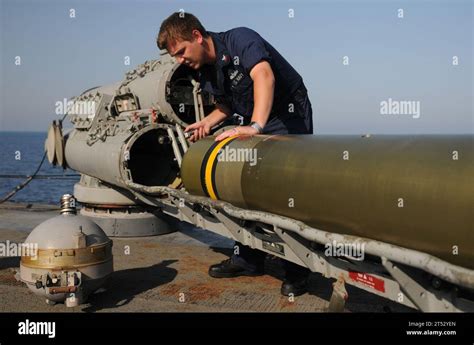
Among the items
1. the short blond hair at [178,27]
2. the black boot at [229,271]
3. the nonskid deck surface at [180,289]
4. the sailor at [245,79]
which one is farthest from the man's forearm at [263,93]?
the black boot at [229,271]

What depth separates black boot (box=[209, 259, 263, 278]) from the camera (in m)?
5.98

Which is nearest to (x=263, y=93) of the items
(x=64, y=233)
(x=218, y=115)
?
(x=218, y=115)

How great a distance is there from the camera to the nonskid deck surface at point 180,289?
485 centimetres

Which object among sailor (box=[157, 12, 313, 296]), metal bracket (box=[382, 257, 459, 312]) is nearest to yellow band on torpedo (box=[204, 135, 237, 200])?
sailor (box=[157, 12, 313, 296])

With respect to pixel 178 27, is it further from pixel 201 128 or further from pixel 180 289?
pixel 180 289

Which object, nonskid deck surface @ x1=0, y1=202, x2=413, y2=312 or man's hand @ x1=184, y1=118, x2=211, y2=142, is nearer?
nonskid deck surface @ x1=0, y1=202, x2=413, y2=312

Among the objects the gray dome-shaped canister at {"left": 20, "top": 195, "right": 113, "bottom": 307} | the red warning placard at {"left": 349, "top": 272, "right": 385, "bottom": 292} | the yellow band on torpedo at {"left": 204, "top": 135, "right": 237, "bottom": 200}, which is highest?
the yellow band on torpedo at {"left": 204, "top": 135, "right": 237, "bottom": 200}

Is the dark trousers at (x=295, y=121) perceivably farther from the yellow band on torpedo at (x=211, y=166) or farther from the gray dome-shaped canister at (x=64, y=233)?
the gray dome-shaped canister at (x=64, y=233)

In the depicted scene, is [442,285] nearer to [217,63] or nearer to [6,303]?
[217,63]

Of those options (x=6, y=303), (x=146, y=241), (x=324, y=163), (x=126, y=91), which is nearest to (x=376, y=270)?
(x=324, y=163)

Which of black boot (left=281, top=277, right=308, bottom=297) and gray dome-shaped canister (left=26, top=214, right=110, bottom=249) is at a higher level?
gray dome-shaped canister (left=26, top=214, right=110, bottom=249)

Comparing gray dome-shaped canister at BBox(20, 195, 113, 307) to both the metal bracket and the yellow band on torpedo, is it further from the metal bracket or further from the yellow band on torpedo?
the metal bracket

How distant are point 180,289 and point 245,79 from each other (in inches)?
90.6

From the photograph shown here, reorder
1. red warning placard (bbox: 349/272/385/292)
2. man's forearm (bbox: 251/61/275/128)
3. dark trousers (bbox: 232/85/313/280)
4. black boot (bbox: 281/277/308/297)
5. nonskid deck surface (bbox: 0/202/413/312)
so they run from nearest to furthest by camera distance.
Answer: red warning placard (bbox: 349/272/385/292)
man's forearm (bbox: 251/61/275/128)
nonskid deck surface (bbox: 0/202/413/312)
dark trousers (bbox: 232/85/313/280)
black boot (bbox: 281/277/308/297)
